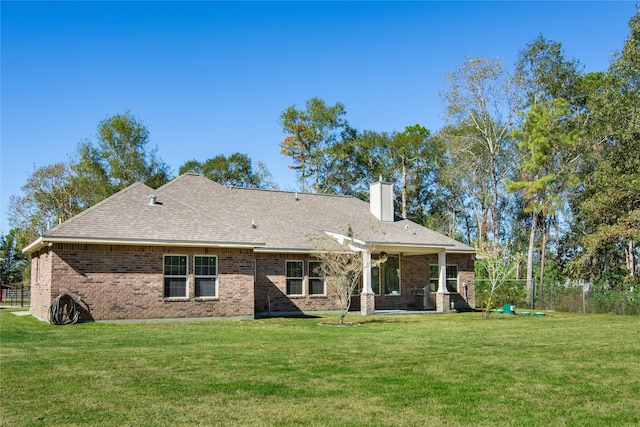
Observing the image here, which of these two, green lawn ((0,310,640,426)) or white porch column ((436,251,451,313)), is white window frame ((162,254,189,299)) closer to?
green lawn ((0,310,640,426))

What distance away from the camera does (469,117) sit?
39.7 meters

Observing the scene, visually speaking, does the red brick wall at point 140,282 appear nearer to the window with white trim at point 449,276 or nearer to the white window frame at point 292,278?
the white window frame at point 292,278

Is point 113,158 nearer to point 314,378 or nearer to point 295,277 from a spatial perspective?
point 295,277

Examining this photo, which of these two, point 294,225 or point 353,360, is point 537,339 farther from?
point 294,225

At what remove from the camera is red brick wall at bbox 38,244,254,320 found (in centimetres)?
1831

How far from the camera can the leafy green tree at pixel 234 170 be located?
169 ft

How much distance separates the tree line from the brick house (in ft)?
22.9

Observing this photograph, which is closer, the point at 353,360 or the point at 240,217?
the point at 353,360

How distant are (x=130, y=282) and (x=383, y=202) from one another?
13613mm

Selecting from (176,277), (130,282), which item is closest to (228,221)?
(176,277)

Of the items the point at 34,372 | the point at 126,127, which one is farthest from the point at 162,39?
the point at 126,127

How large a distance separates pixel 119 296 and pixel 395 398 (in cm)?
1299

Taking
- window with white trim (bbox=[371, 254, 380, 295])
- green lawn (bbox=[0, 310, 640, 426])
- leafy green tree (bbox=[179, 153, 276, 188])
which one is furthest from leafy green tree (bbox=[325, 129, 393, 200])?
green lawn (bbox=[0, 310, 640, 426])

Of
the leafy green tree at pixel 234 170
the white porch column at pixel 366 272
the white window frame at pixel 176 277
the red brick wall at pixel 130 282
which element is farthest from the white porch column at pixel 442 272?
the leafy green tree at pixel 234 170
